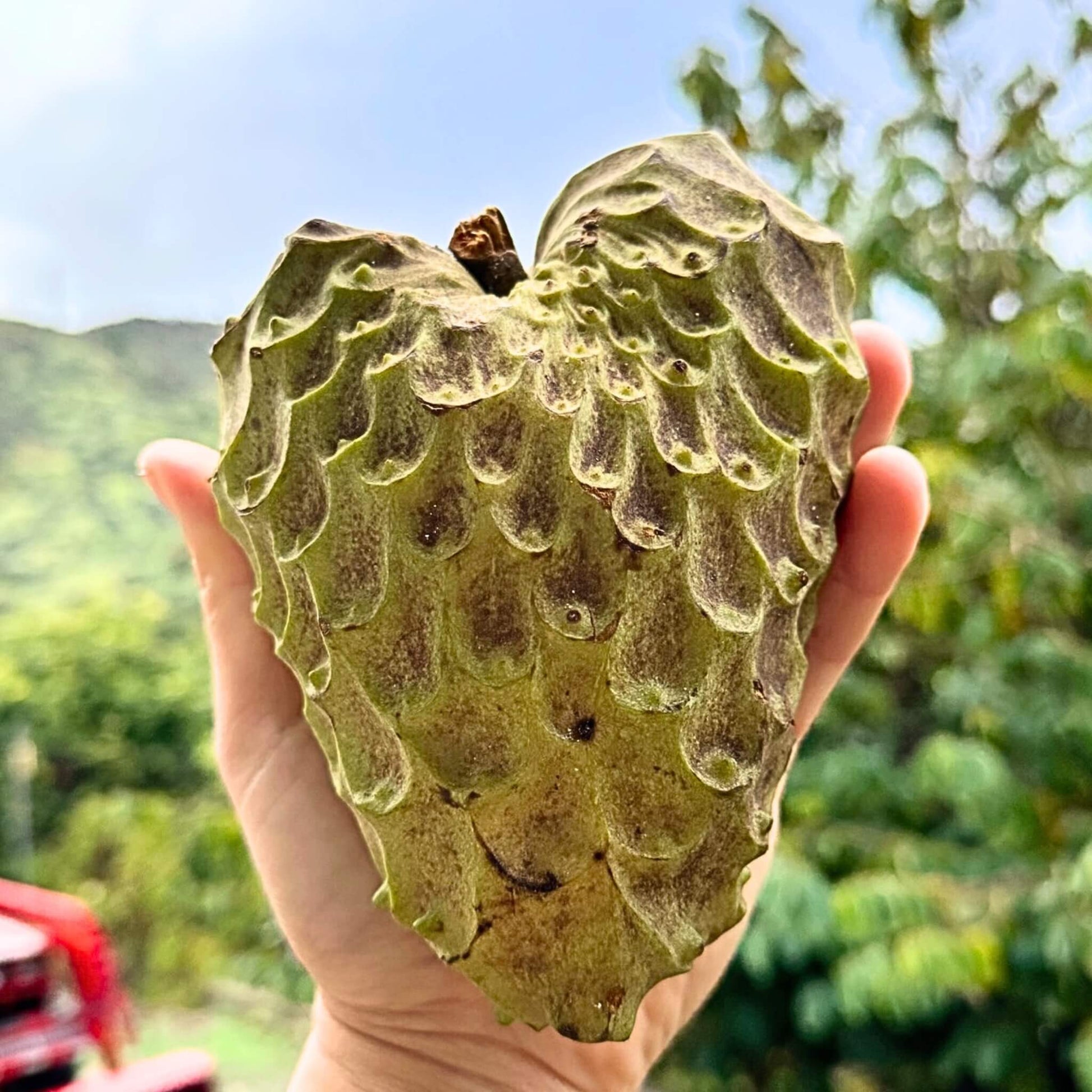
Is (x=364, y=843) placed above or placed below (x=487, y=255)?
below

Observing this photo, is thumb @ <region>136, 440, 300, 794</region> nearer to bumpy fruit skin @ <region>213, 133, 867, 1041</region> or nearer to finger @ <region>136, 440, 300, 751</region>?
finger @ <region>136, 440, 300, 751</region>

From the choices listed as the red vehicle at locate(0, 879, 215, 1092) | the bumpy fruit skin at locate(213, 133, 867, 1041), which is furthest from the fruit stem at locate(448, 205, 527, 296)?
the red vehicle at locate(0, 879, 215, 1092)

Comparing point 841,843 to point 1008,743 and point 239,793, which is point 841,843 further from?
point 239,793

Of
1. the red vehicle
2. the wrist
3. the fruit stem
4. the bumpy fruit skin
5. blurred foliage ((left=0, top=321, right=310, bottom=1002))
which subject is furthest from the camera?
blurred foliage ((left=0, top=321, right=310, bottom=1002))

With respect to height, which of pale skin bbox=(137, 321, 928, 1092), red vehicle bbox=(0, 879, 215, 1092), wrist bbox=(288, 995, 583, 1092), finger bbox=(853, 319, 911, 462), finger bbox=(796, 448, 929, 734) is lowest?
red vehicle bbox=(0, 879, 215, 1092)

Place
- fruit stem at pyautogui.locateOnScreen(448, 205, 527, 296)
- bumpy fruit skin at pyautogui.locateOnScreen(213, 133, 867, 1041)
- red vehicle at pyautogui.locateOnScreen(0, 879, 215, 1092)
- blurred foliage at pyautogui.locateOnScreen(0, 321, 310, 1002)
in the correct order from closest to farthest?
bumpy fruit skin at pyautogui.locateOnScreen(213, 133, 867, 1041) → fruit stem at pyautogui.locateOnScreen(448, 205, 527, 296) → red vehicle at pyautogui.locateOnScreen(0, 879, 215, 1092) → blurred foliage at pyautogui.locateOnScreen(0, 321, 310, 1002)

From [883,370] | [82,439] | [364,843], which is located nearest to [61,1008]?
[364,843]

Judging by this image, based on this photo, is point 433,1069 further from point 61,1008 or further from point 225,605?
point 61,1008

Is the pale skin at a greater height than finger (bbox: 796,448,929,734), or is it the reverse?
finger (bbox: 796,448,929,734)
